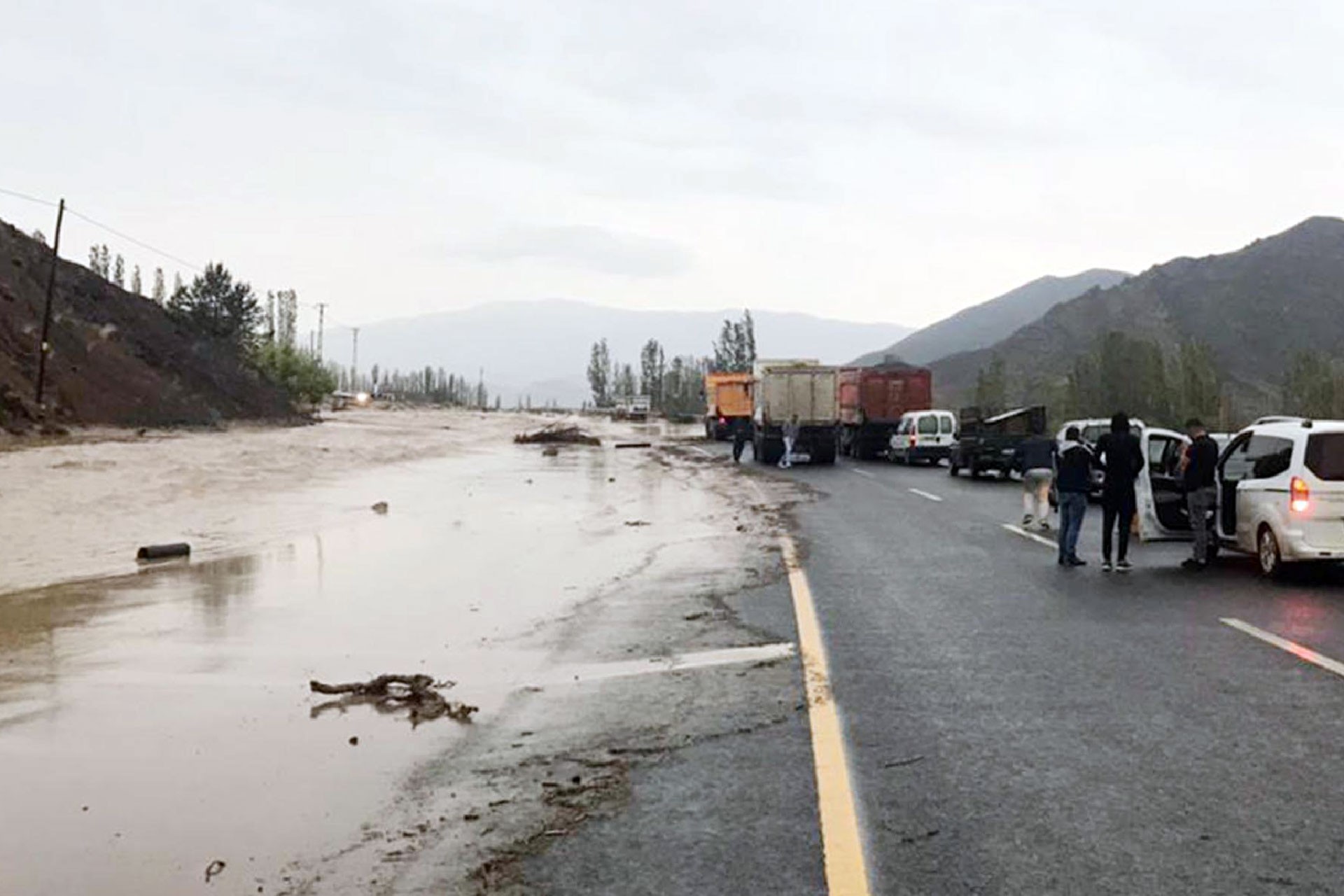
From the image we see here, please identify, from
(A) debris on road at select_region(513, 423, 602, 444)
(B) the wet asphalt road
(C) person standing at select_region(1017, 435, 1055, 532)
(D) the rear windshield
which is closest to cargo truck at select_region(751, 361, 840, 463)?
(A) debris on road at select_region(513, 423, 602, 444)

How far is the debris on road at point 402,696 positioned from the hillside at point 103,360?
3577cm

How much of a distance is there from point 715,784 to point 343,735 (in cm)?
222

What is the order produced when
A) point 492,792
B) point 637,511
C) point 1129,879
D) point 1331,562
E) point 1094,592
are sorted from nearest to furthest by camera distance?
point 1129,879, point 492,792, point 1094,592, point 1331,562, point 637,511

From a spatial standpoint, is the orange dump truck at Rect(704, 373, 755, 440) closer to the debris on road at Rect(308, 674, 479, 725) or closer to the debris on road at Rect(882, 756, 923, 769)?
the debris on road at Rect(308, 674, 479, 725)

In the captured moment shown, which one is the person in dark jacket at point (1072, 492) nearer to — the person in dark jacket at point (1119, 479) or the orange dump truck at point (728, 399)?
the person in dark jacket at point (1119, 479)

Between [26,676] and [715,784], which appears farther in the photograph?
[26,676]

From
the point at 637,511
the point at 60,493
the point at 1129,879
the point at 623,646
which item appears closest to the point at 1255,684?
the point at 1129,879

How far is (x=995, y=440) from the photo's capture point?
2888cm

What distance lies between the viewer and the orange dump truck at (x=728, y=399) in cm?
5109

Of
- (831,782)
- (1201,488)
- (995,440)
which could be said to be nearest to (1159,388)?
(995,440)

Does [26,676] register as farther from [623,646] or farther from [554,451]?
[554,451]

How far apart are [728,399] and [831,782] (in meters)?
47.5

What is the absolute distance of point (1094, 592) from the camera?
1073 centimetres

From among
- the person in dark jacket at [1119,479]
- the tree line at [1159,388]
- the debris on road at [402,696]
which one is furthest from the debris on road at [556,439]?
the debris on road at [402,696]
